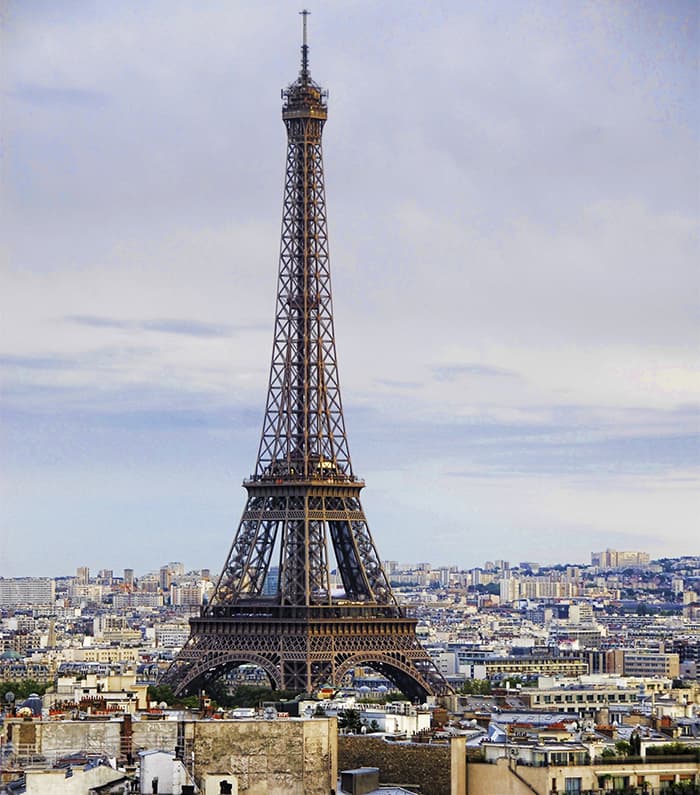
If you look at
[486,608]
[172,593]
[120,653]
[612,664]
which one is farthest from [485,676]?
[172,593]

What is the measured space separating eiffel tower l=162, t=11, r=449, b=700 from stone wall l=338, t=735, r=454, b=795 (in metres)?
30.9

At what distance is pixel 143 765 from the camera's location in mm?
21422

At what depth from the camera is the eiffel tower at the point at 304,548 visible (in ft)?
193

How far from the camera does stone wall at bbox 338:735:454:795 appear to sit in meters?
24.6

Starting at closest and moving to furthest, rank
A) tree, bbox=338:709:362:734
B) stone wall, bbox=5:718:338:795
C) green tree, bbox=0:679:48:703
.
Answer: stone wall, bbox=5:718:338:795, tree, bbox=338:709:362:734, green tree, bbox=0:679:48:703

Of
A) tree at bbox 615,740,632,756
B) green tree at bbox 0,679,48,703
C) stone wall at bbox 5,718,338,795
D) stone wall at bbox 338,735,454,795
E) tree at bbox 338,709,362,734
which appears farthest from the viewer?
green tree at bbox 0,679,48,703

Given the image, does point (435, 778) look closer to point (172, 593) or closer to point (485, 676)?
point (485, 676)

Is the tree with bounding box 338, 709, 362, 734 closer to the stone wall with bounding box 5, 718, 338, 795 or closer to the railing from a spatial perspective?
the stone wall with bounding box 5, 718, 338, 795

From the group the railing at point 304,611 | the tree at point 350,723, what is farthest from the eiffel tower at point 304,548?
the tree at point 350,723

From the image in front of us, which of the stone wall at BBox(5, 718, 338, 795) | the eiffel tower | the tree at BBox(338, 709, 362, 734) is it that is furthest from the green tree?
the stone wall at BBox(5, 718, 338, 795)

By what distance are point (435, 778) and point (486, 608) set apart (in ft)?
501

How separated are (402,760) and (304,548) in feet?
116

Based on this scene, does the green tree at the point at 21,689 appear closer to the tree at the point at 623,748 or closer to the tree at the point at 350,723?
the tree at the point at 350,723

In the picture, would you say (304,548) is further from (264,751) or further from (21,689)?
(264,751)
